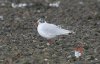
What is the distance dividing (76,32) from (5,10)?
4466 mm

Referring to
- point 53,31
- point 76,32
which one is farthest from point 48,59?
point 76,32

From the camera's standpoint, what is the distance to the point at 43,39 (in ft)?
36.7

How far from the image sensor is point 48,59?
9016mm

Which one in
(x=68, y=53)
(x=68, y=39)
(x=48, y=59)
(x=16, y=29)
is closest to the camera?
(x=48, y=59)

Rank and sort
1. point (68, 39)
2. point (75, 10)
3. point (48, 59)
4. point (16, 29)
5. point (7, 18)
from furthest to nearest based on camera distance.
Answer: point (75, 10)
point (7, 18)
point (16, 29)
point (68, 39)
point (48, 59)

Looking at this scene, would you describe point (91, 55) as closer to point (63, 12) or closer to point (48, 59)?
point (48, 59)

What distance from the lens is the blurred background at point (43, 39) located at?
30.2 feet

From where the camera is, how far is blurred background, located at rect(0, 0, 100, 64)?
30.2 ft

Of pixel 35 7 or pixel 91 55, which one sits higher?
pixel 35 7

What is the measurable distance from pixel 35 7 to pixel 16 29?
358cm

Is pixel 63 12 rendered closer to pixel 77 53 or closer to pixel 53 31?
pixel 53 31

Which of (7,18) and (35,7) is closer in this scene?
(7,18)

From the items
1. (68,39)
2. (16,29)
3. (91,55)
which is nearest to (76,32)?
(68,39)

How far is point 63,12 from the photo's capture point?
1520 centimetres
